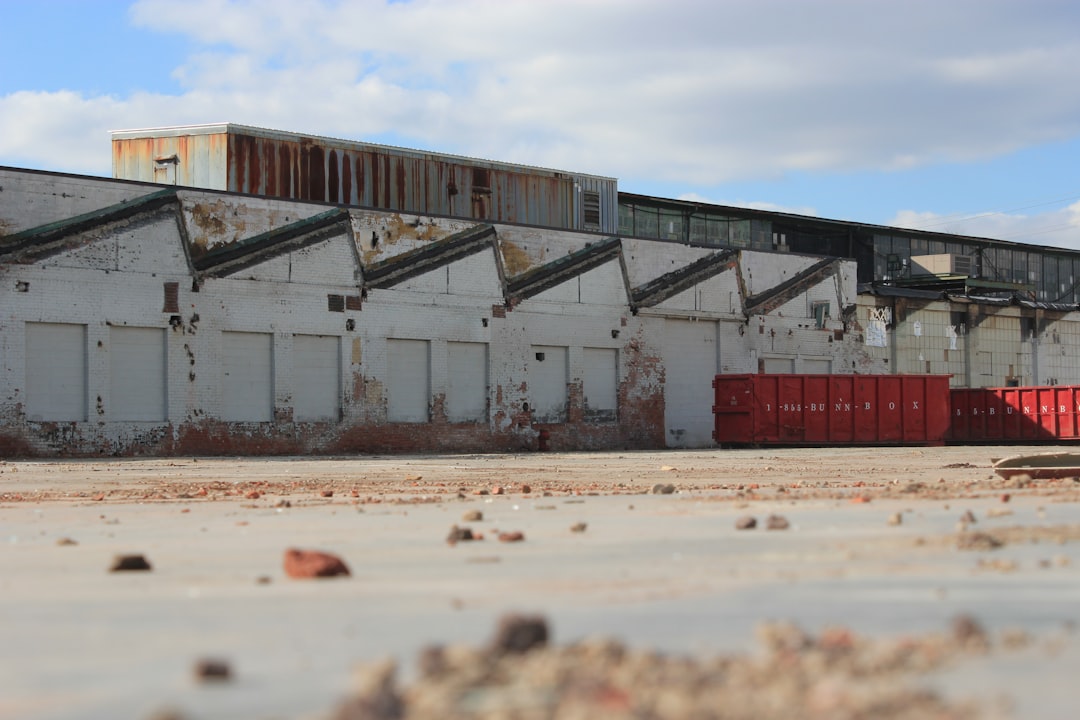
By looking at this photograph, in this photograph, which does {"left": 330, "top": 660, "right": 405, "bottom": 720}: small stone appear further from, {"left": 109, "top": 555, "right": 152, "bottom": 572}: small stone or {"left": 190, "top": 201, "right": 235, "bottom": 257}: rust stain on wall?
{"left": 190, "top": 201, "right": 235, "bottom": 257}: rust stain on wall

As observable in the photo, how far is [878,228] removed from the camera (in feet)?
194

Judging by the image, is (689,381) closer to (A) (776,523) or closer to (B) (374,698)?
(A) (776,523)

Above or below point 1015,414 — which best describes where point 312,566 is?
below

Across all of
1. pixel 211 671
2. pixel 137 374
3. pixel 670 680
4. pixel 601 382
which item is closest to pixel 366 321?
pixel 137 374

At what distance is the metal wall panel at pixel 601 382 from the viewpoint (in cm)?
3947

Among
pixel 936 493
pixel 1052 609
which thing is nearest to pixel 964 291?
pixel 936 493

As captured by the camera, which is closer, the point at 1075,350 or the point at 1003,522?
the point at 1003,522

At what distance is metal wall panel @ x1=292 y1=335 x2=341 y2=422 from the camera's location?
33750 mm

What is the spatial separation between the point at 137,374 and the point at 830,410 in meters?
19.4

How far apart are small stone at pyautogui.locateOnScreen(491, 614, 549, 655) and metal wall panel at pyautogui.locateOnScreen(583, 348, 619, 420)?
3525cm

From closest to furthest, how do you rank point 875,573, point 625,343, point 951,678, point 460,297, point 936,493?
point 951,678 < point 875,573 < point 936,493 < point 460,297 < point 625,343

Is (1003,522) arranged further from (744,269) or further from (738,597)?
(744,269)

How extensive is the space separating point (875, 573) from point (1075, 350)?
56790 millimetres

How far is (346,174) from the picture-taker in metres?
38.3
